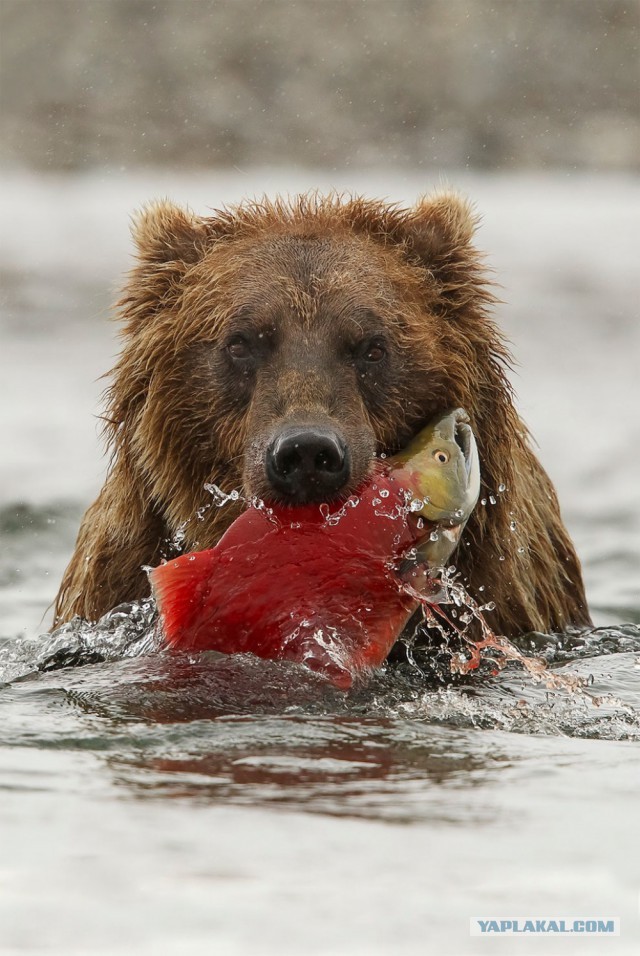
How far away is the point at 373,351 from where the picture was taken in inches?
225

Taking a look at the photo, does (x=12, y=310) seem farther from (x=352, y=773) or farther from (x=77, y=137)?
(x=352, y=773)

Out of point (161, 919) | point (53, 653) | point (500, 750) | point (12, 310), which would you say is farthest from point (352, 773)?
point (12, 310)

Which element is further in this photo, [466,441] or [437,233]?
[437,233]

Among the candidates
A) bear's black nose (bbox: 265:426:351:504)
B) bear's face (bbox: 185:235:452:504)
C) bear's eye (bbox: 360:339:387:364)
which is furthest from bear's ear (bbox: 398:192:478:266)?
bear's black nose (bbox: 265:426:351:504)

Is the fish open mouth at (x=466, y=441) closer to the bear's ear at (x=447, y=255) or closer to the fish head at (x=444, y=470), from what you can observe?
the fish head at (x=444, y=470)

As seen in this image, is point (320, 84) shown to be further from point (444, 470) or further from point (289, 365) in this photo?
point (444, 470)

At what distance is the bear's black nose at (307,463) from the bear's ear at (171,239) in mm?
1198

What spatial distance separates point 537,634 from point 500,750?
182cm

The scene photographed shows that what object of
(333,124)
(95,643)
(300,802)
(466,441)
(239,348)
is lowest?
(300,802)

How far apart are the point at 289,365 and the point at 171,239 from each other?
0.88 meters

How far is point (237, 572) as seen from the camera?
5.12 meters

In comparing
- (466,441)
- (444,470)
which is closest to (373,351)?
(466,441)

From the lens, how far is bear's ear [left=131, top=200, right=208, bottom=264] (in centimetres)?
611

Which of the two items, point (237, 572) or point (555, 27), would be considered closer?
point (237, 572)
